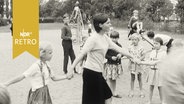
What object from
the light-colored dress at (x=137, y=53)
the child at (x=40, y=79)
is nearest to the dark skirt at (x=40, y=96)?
the child at (x=40, y=79)

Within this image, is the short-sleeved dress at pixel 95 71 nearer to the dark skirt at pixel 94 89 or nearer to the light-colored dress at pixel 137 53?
the dark skirt at pixel 94 89

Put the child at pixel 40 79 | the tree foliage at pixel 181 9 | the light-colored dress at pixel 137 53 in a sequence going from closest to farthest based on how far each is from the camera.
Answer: the child at pixel 40 79
the light-colored dress at pixel 137 53
the tree foliage at pixel 181 9

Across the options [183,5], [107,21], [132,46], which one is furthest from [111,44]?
[183,5]

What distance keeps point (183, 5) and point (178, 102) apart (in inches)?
1548

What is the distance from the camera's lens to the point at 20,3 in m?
13.6

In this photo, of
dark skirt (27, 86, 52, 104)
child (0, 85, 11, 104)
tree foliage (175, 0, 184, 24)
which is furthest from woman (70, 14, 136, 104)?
tree foliage (175, 0, 184, 24)

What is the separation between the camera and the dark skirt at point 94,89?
6.26 metres

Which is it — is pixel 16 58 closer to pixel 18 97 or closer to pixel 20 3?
pixel 20 3

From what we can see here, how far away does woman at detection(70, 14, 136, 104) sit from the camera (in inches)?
244

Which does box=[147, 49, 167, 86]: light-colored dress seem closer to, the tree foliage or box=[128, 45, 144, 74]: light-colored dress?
box=[128, 45, 144, 74]: light-colored dress

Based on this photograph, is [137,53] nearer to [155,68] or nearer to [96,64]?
[155,68]

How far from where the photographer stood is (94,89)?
20.7ft

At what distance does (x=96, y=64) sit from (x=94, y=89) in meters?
0.38

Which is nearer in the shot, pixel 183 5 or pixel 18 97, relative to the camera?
pixel 18 97
